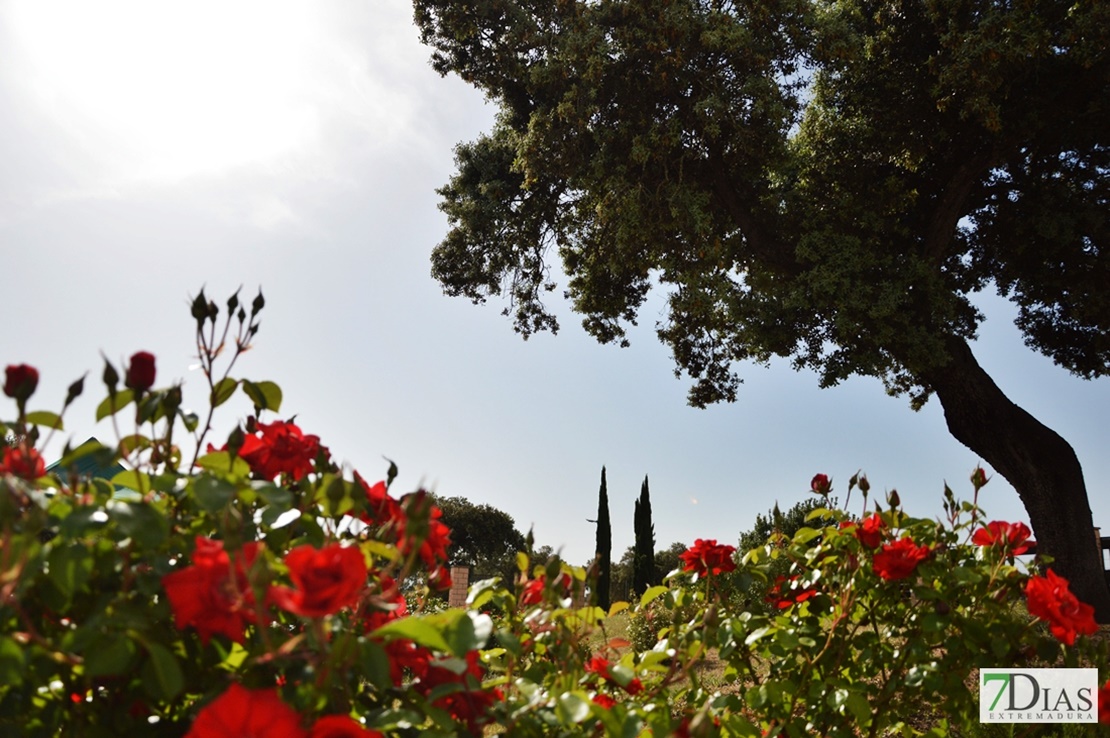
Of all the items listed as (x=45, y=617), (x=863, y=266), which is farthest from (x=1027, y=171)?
(x=45, y=617)

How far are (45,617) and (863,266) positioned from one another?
9538mm

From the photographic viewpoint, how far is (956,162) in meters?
11.3

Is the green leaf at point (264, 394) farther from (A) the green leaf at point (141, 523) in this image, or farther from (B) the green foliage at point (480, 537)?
(B) the green foliage at point (480, 537)

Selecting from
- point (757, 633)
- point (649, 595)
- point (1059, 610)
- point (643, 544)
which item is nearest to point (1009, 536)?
point (1059, 610)

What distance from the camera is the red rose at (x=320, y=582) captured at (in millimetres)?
938

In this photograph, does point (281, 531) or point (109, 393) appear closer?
point (109, 393)

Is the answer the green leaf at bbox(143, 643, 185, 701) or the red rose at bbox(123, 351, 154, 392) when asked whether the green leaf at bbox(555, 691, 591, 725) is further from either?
the red rose at bbox(123, 351, 154, 392)

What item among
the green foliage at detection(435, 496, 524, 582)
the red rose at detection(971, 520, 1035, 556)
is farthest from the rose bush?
the green foliage at detection(435, 496, 524, 582)

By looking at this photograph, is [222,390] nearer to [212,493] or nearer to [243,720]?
[212,493]

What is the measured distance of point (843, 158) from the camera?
11.3m

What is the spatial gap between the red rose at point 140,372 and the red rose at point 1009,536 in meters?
2.54

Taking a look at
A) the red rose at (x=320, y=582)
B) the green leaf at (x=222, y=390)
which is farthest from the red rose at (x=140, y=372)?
the red rose at (x=320, y=582)

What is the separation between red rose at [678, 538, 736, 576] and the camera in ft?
9.06

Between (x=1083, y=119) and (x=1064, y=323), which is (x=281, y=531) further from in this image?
(x=1064, y=323)
